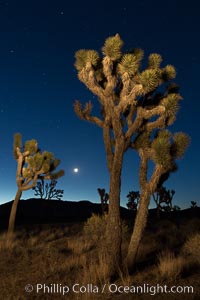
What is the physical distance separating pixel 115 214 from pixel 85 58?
15.3ft

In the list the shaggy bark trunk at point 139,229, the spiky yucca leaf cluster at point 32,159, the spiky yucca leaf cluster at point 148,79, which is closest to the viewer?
the shaggy bark trunk at point 139,229

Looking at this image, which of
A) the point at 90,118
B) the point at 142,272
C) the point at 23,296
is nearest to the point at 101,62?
the point at 90,118

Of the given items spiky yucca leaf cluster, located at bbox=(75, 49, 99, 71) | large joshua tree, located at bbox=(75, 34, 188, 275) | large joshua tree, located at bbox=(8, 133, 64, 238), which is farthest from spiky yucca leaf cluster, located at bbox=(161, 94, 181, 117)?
large joshua tree, located at bbox=(8, 133, 64, 238)

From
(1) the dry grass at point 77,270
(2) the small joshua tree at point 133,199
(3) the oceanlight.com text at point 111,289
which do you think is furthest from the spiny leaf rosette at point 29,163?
(2) the small joshua tree at point 133,199

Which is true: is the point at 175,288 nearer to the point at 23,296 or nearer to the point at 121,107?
the point at 23,296

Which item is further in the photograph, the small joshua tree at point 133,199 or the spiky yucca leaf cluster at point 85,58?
the small joshua tree at point 133,199

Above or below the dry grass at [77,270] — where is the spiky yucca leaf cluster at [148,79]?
above

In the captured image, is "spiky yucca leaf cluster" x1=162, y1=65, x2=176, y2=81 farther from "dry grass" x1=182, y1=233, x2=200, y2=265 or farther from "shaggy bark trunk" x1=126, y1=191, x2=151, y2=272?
"dry grass" x1=182, y1=233, x2=200, y2=265

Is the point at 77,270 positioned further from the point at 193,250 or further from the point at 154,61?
the point at 154,61

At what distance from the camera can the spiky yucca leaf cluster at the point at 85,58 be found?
9.45 metres

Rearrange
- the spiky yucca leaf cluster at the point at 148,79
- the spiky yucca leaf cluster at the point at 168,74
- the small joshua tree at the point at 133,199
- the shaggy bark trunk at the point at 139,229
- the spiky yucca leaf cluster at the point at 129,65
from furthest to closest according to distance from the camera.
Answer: the small joshua tree at the point at 133,199, the spiky yucca leaf cluster at the point at 168,74, the spiky yucca leaf cluster at the point at 129,65, the spiky yucca leaf cluster at the point at 148,79, the shaggy bark trunk at the point at 139,229

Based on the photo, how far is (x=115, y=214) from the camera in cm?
811

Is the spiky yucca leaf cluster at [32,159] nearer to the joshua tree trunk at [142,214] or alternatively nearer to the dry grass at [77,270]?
the dry grass at [77,270]

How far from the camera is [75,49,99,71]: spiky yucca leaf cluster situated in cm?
945
